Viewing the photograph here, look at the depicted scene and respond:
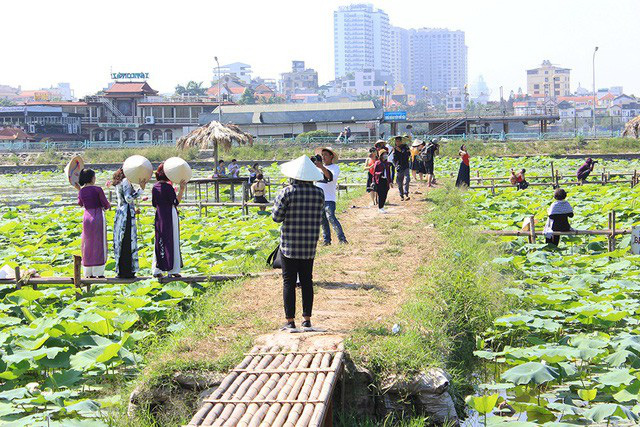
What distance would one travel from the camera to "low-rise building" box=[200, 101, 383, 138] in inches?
1886

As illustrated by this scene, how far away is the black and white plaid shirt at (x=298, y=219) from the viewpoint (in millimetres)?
5844

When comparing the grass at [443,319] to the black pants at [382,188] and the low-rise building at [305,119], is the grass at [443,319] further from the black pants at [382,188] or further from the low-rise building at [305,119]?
the low-rise building at [305,119]

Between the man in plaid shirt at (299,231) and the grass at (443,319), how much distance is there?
50cm

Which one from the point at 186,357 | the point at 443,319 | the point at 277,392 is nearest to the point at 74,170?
the point at 186,357

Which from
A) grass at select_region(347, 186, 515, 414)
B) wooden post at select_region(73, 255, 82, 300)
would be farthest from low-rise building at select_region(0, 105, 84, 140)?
wooden post at select_region(73, 255, 82, 300)

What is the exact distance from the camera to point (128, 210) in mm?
8188

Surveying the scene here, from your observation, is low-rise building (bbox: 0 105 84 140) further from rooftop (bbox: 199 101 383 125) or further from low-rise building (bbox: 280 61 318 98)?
low-rise building (bbox: 280 61 318 98)

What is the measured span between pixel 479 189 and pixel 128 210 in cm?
1303

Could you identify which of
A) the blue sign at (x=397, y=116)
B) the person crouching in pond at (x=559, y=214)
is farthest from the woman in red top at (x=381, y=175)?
the blue sign at (x=397, y=116)

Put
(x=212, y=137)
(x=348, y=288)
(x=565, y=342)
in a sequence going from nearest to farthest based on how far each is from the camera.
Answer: (x=565, y=342) < (x=348, y=288) < (x=212, y=137)

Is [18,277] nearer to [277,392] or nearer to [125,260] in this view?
[125,260]

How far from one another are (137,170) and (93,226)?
879mm

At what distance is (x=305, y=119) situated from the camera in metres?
48.4

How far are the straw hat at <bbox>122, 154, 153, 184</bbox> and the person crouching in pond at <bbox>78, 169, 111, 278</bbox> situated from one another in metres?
0.45
